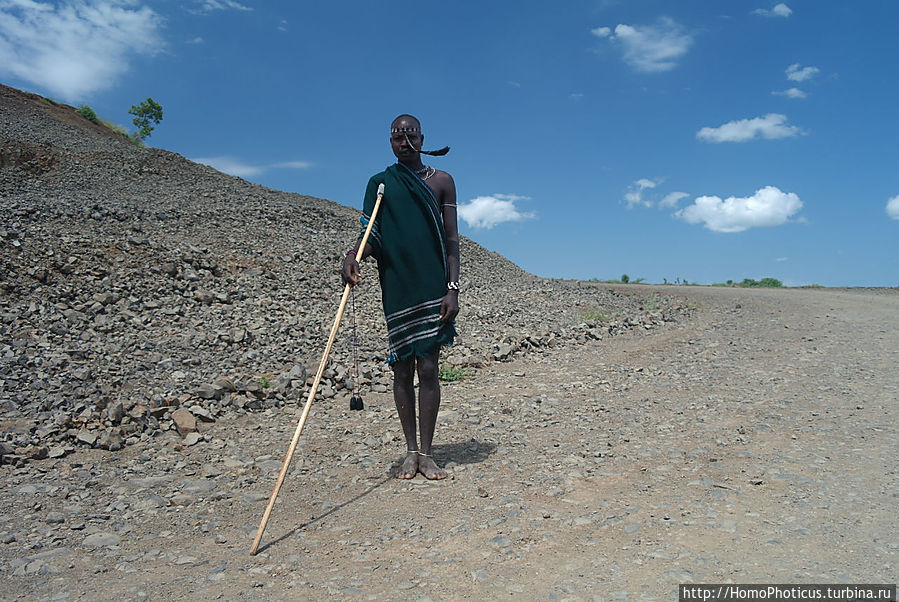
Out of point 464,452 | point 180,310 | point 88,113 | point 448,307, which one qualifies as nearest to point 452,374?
point 464,452

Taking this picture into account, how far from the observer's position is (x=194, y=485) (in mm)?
4258

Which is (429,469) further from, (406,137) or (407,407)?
(406,137)

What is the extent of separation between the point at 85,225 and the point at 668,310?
1149 centimetres

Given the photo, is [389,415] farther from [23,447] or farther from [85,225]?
[85,225]

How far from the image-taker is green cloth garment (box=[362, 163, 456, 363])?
3955mm

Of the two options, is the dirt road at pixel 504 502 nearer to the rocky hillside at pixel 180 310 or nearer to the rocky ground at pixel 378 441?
the rocky ground at pixel 378 441

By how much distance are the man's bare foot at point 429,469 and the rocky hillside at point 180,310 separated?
2.44 metres

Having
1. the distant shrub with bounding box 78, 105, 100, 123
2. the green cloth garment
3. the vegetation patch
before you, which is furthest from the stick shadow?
the distant shrub with bounding box 78, 105, 100, 123

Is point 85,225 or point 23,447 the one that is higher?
point 85,225

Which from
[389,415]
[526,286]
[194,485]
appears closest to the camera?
[194,485]

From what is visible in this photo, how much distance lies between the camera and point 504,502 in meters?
3.56

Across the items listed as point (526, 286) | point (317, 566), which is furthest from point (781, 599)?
point (526, 286)

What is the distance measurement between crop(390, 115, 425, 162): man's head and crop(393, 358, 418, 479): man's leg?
1331 mm

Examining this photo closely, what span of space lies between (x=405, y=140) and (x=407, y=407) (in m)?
1.73
